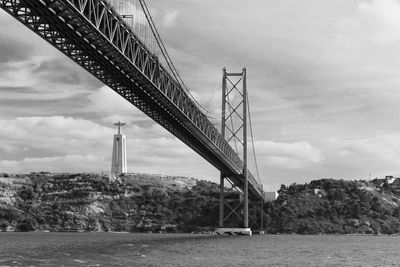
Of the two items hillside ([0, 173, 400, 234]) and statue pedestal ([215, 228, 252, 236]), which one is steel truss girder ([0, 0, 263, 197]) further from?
hillside ([0, 173, 400, 234])

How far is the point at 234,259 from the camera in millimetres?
48125

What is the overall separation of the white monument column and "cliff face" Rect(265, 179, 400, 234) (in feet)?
134

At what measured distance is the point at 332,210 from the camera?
141 meters

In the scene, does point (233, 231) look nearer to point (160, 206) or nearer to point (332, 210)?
point (160, 206)

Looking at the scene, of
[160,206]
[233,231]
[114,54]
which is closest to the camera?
[114,54]

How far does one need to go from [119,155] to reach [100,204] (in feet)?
64.0

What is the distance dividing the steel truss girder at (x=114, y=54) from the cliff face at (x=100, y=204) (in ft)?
224

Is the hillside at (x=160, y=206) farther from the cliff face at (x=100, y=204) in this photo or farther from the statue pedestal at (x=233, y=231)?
the statue pedestal at (x=233, y=231)

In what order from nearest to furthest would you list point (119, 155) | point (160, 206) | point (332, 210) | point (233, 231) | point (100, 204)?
point (233, 231)
point (332, 210)
point (100, 204)
point (160, 206)
point (119, 155)

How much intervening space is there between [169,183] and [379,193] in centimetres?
5389

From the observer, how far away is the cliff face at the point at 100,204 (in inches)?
5423

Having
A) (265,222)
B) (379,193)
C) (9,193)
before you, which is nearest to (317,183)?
(379,193)

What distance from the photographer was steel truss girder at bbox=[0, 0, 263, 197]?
1342 inches

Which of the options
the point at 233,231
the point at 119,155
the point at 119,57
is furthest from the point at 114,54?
the point at 119,155
